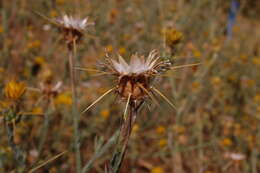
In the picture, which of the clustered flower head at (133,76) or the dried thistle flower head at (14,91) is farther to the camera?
the dried thistle flower head at (14,91)

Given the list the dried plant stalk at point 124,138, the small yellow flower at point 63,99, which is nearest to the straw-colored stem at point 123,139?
the dried plant stalk at point 124,138

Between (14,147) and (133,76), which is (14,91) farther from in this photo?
(133,76)

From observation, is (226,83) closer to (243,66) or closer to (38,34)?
(243,66)

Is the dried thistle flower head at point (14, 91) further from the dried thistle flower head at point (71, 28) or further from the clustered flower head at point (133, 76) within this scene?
the clustered flower head at point (133, 76)

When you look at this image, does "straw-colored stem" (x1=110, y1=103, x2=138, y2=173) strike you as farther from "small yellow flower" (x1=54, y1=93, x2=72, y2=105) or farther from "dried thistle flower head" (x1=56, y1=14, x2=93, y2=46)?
"small yellow flower" (x1=54, y1=93, x2=72, y2=105)

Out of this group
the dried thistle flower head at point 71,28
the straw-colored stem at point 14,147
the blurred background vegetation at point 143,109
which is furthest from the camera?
the blurred background vegetation at point 143,109

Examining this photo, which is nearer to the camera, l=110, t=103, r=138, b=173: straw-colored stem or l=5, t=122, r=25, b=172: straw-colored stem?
l=110, t=103, r=138, b=173: straw-colored stem

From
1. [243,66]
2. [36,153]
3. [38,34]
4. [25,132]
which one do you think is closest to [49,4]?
[38,34]

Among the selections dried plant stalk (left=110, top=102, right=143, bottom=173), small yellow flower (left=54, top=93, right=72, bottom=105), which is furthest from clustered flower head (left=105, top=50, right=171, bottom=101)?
Answer: small yellow flower (left=54, top=93, right=72, bottom=105)

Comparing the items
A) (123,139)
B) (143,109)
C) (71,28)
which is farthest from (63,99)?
(123,139)
